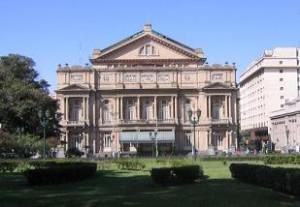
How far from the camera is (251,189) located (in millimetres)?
23281

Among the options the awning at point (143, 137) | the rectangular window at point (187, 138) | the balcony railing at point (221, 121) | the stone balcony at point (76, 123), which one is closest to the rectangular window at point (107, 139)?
the awning at point (143, 137)

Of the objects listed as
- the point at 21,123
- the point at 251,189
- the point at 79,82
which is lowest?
the point at 251,189

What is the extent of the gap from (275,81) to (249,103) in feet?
80.3

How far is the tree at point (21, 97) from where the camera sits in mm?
78375

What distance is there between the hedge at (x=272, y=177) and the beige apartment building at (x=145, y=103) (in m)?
80.2

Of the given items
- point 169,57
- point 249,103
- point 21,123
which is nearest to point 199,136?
point 169,57

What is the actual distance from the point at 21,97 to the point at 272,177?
60.3 metres

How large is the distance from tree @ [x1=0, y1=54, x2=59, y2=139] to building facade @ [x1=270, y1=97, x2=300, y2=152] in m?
47.5

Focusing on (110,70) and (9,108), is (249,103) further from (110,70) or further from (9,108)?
(9,108)

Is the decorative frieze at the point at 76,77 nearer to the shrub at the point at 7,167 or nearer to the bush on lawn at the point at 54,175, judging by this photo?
the shrub at the point at 7,167

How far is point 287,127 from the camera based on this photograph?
406 ft

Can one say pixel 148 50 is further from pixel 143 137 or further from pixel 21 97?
pixel 21 97

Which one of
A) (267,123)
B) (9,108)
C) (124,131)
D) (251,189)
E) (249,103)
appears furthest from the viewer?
(249,103)

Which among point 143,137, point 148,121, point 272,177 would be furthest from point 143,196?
point 148,121
